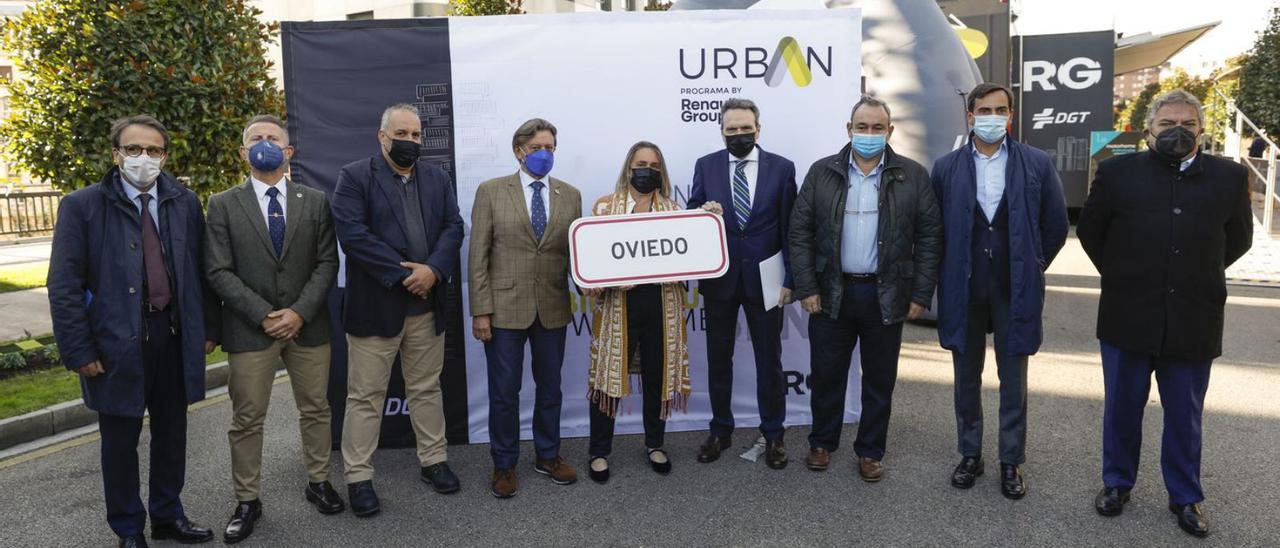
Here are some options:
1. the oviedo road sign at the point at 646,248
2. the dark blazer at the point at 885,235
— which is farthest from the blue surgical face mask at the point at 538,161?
the dark blazer at the point at 885,235

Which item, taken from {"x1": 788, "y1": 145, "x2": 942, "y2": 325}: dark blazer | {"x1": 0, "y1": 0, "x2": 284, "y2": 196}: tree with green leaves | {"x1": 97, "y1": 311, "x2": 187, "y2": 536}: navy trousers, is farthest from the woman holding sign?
{"x1": 0, "y1": 0, "x2": 284, "y2": 196}: tree with green leaves

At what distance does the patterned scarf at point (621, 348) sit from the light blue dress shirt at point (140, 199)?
1993 millimetres

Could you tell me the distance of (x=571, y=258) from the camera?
4180 millimetres

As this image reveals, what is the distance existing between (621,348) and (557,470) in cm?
73

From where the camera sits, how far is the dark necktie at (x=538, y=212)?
14.1ft

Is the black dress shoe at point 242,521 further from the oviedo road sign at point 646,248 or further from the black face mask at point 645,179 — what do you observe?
the black face mask at point 645,179

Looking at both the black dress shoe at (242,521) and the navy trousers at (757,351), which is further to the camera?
the navy trousers at (757,351)

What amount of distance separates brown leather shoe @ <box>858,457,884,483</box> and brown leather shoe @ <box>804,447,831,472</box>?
0.61 feet

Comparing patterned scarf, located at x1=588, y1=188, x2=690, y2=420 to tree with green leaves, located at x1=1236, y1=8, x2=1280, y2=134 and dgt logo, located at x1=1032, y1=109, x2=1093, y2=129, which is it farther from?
tree with green leaves, located at x1=1236, y1=8, x2=1280, y2=134

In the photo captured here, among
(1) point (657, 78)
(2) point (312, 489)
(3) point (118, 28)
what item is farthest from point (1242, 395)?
(3) point (118, 28)

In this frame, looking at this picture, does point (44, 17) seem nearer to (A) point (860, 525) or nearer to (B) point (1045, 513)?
(A) point (860, 525)

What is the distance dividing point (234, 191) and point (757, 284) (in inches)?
102

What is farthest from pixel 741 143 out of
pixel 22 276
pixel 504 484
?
→ pixel 22 276

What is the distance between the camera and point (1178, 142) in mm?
3518
